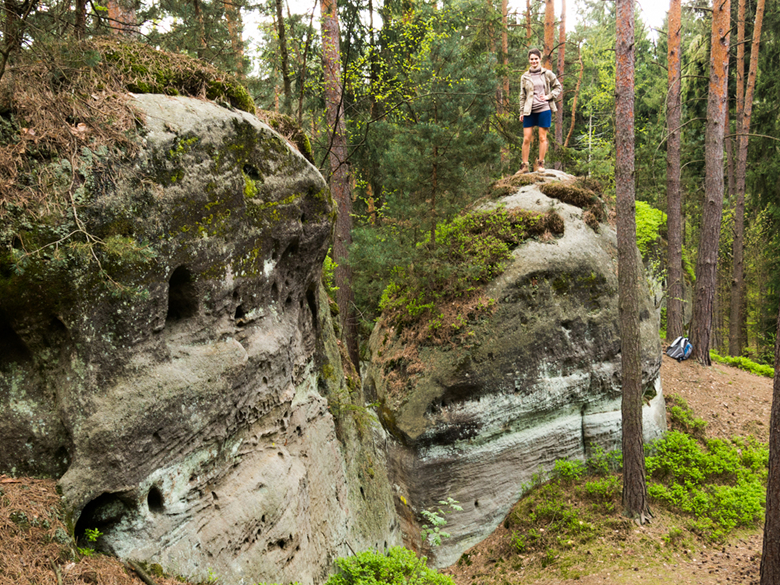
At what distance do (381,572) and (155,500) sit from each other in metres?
2.79

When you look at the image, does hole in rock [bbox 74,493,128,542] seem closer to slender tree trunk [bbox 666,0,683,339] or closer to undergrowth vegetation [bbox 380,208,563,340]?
undergrowth vegetation [bbox 380,208,563,340]

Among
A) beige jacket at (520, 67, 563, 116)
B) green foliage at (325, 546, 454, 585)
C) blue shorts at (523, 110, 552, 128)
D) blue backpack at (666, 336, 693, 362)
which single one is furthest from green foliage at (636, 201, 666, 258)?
green foliage at (325, 546, 454, 585)

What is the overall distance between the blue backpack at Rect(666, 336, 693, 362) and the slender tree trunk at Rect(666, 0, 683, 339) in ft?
3.15

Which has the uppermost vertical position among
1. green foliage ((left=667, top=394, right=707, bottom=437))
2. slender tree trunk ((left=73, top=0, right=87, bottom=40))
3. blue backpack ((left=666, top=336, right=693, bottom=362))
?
slender tree trunk ((left=73, top=0, right=87, bottom=40))

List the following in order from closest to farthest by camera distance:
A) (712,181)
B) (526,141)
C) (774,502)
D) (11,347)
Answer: (11,347) < (774,502) < (526,141) < (712,181)

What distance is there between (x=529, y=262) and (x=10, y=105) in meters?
8.91

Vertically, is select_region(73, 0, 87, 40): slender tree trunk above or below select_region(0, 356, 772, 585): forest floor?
above

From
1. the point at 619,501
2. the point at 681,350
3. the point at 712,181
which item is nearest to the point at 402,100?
the point at 619,501

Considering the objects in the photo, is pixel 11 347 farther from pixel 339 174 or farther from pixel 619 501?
pixel 619 501

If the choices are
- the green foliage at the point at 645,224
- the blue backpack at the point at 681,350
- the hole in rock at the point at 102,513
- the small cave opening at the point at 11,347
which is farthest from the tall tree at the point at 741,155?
the small cave opening at the point at 11,347

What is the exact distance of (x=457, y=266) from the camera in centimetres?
1048

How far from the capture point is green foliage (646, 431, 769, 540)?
9055 millimetres

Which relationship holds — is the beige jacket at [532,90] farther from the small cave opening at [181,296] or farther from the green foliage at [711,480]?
the small cave opening at [181,296]

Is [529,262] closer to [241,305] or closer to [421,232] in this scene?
[421,232]
